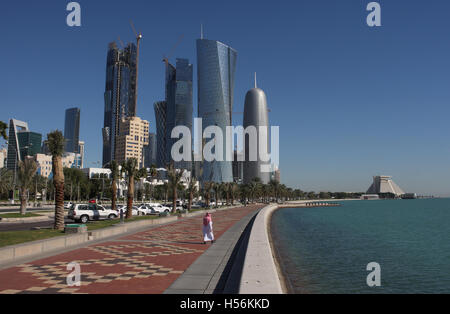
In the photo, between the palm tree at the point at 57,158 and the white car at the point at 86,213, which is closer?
the palm tree at the point at 57,158

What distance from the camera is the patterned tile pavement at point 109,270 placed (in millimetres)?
8961

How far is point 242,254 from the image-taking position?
46.9 feet

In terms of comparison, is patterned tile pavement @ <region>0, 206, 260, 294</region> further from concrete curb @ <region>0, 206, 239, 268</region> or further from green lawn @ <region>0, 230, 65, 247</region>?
green lawn @ <region>0, 230, 65, 247</region>

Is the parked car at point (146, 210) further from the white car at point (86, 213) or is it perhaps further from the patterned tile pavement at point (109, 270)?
the patterned tile pavement at point (109, 270)

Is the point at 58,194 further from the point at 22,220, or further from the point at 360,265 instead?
the point at 360,265

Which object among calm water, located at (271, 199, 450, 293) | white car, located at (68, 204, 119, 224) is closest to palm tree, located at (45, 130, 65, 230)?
white car, located at (68, 204, 119, 224)

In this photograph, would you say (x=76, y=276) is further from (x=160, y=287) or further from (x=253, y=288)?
(x=253, y=288)

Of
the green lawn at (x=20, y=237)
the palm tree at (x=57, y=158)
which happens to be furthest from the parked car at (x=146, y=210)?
the green lawn at (x=20, y=237)

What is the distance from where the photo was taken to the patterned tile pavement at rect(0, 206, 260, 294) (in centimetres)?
896

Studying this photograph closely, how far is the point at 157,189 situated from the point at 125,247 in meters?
123

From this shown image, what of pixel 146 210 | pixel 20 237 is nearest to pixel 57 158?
pixel 20 237

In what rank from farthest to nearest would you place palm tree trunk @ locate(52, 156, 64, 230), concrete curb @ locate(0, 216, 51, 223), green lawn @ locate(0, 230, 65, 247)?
1. concrete curb @ locate(0, 216, 51, 223)
2. palm tree trunk @ locate(52, 156, 64, 230)
3. green lawn @ locate(0, 230, 65, 247)

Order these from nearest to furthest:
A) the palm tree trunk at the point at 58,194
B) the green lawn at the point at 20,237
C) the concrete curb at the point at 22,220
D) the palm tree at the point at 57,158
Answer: the green lawn at the point at 20,237
the palm tree trunk at the point at 58,194
the palm tree at the point at 57,158
the concrete curb at the point at 22,220
